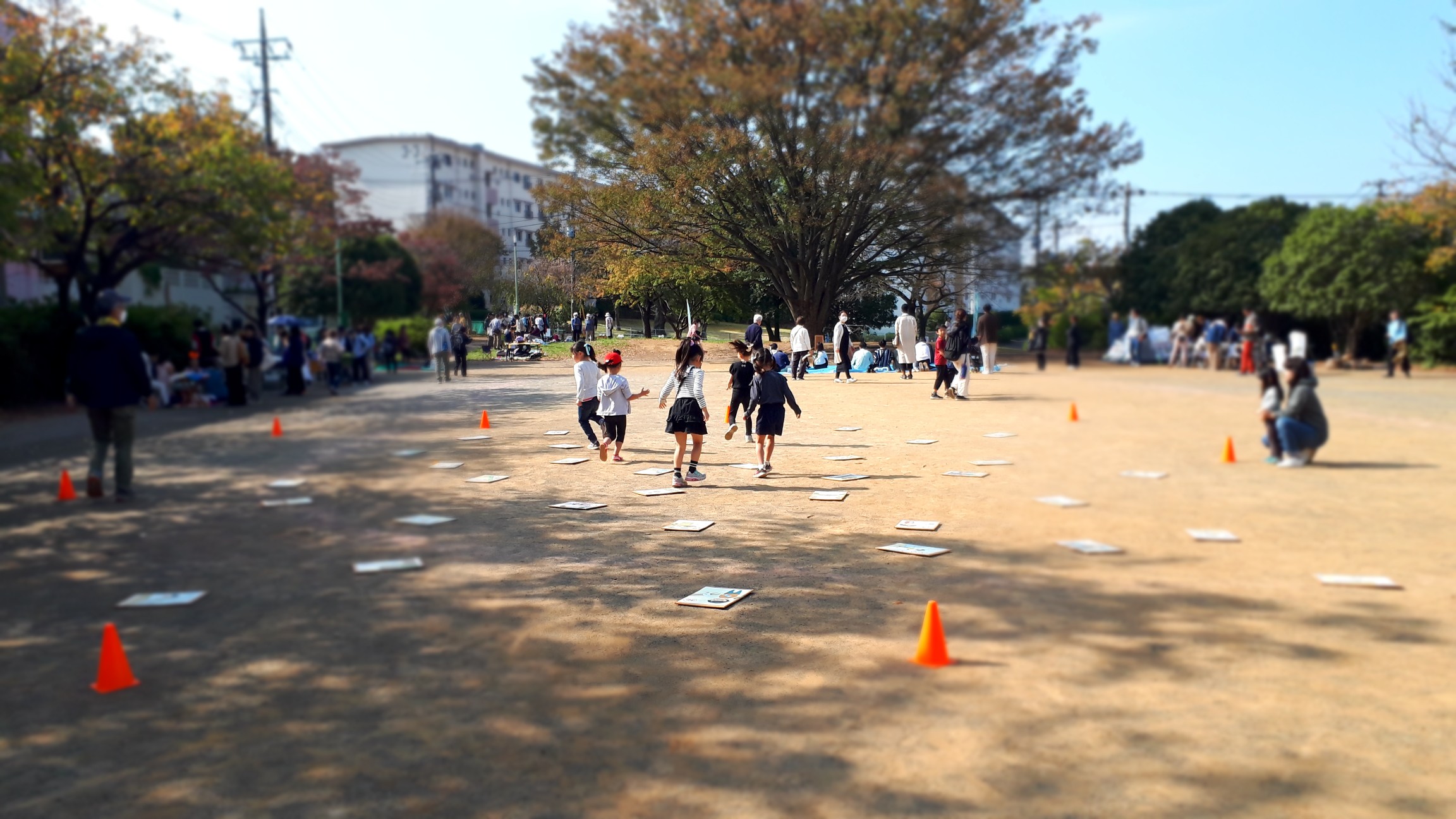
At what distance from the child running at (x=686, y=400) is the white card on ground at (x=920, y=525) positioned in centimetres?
250

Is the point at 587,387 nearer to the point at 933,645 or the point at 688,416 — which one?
the point at 688,416

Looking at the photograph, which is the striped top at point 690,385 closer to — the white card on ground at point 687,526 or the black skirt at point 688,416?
the black skirt at point 688,416

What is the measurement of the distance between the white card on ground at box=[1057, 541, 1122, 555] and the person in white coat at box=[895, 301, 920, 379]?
219 centimetres

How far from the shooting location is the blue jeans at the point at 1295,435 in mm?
6216

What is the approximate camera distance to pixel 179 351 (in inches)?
782

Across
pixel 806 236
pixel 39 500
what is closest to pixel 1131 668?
pixel 806 236

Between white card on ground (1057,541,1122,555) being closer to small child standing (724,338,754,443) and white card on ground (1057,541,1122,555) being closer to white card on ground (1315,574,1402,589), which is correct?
white card on ground (1315,574,1402,589)

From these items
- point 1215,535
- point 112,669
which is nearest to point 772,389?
point 1215,535

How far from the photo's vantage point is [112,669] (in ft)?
14.3

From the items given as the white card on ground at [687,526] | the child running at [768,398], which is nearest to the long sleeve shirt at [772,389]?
the child running at [768,398]

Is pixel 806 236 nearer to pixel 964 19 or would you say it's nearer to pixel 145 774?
pixel 964 19

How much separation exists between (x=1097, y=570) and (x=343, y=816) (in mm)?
4425

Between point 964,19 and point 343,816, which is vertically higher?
point 964,19

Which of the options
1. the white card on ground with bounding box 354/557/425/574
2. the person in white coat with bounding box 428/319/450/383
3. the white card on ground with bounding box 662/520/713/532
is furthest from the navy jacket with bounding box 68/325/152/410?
the white card on ground with bounding box 662/520/713/532
